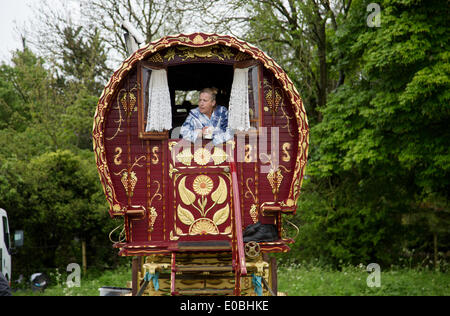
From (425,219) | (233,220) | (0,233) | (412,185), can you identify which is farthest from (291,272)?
(233,220)

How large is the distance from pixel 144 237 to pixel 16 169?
9499 millimetres

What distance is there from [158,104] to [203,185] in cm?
116

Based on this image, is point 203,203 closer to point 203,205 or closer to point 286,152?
point 203,205

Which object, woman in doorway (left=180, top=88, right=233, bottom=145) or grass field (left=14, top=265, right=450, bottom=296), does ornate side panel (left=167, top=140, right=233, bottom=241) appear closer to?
woman in doorway (left=180, top=88, right=233, bottom=145)

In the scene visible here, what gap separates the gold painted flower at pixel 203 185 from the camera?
6477 millimetres

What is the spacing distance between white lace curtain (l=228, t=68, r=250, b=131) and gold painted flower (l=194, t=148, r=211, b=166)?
0.45 meters

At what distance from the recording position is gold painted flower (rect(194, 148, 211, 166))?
6520mm

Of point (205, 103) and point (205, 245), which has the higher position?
point (205, 103)

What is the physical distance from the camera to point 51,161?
1526 cm

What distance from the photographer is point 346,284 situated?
37.6 feet

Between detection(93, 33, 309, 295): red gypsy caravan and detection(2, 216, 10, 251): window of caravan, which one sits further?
detection(2, 216, 10, 251): window of caravan

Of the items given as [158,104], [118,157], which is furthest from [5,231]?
[158,104]

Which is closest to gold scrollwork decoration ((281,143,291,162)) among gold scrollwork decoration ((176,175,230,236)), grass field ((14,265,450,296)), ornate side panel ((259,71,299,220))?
ornate side panel ((259,71,299,220))

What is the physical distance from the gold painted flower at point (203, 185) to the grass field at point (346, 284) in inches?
208
